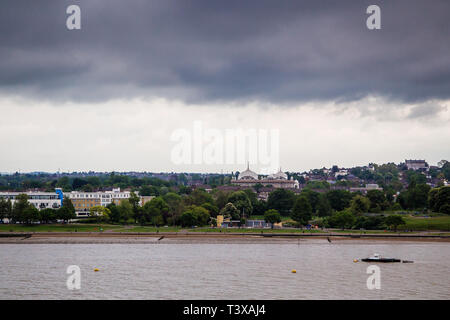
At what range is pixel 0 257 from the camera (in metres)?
58.5

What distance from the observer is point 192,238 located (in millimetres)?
75000

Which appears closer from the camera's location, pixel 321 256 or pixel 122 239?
Answer: pixel 321 256

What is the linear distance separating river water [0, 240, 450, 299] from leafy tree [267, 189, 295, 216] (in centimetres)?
4817

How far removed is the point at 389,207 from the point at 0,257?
7471 centimetres

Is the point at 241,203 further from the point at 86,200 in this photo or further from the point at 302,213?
the point at 86,200

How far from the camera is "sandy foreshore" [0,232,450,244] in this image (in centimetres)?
7256

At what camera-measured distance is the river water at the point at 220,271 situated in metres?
40.0

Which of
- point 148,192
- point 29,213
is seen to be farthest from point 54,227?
point 148,192

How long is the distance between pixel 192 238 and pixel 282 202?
149 feet

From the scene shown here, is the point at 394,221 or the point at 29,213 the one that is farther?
the point at 29,213
